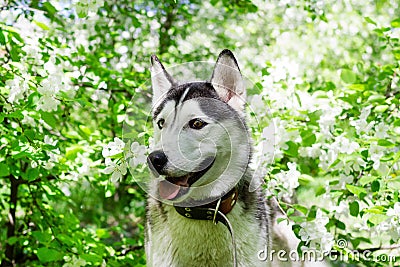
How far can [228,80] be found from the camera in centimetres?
209

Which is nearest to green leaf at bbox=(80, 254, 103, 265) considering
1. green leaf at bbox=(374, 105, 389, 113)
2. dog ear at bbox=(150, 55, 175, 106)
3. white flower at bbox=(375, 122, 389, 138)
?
dog ear at bbox=(150, 55, 175, 106)

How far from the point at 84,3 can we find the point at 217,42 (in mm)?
3414

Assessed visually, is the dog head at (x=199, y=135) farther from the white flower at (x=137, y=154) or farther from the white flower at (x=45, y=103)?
the white flower at (x=45, y=103)

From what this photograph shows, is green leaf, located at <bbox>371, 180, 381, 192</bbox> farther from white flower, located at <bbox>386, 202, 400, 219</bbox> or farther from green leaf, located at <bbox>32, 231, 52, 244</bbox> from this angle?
green leaf, located at <bbox>32, 231, 52, 244</bbox>

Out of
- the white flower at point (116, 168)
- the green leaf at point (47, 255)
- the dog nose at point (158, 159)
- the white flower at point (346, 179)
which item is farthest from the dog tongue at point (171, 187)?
the white flower at point (346, 179)

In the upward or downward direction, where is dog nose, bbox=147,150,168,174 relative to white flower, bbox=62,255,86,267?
upward

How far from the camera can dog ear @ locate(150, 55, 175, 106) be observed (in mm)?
2225

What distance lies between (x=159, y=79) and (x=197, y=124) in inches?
14.6

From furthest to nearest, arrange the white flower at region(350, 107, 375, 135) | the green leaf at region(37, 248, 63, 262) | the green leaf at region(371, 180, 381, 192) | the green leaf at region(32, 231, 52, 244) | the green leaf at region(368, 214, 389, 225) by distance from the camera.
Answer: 1. the green leaf at region(32, 231, 52, 244)
2. the white flower at region(350, 107, 375, 135)
3. the green leaf at region(37, 248, 63, 262)
4. the green leaf at region(371, 180, 381, 192)
5. the green leaf at region(368, 214, 389, 225)

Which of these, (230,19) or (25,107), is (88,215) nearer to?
(230,19)

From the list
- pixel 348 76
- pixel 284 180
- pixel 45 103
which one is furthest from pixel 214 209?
pixel 348 76

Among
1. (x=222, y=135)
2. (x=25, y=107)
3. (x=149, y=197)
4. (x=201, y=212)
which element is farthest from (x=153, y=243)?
(x=25, y=107)

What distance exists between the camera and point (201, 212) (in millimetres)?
2221

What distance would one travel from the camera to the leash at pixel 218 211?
7.18ft
